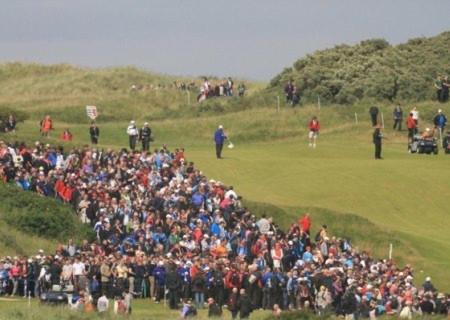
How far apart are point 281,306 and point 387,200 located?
18.6 metres

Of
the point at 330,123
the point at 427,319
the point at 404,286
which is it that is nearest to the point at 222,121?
the point at 330,123

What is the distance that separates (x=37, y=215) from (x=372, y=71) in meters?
47.5

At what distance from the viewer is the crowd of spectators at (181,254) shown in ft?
134

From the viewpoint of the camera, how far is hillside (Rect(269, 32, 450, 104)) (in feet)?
297

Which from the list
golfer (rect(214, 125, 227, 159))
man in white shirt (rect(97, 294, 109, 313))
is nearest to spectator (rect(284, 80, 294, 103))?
golfer (rect(214, 125, 227, 159))

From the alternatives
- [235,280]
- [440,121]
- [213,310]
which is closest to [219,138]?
[440,121]

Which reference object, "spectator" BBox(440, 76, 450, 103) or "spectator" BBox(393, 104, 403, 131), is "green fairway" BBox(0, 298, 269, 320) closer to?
"spectator" BBox(393, 104, 403, 131)

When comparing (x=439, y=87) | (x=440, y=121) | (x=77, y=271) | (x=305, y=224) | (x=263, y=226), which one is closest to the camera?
(x=77, y=271)

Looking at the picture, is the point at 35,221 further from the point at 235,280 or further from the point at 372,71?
the point at 372,71

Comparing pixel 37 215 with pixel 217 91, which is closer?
pixel 37 215

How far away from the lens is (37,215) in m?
49.8

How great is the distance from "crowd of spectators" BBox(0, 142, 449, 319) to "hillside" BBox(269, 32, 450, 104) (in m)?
37.6

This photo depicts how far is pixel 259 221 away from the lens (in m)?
48.0

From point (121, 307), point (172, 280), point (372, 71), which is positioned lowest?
point (121, 307)
